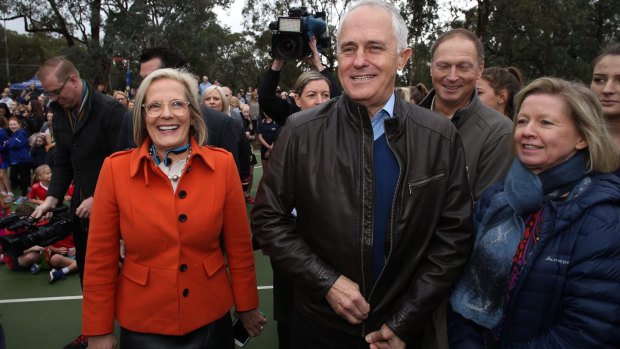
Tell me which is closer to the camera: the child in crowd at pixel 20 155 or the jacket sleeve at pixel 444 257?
the jacket sleeve at pixel 444 257

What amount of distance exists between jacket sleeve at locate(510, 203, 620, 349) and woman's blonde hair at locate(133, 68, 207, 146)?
1816 millimetres

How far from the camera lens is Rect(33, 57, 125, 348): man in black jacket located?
3.55m

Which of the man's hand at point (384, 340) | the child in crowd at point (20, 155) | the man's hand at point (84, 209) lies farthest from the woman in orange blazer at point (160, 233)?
the child in crowd at point (20, 155)

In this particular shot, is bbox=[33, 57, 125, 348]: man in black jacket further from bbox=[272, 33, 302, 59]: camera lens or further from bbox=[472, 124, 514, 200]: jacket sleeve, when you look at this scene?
bbox=[472, 124, 514, 200]: jacket sleeve

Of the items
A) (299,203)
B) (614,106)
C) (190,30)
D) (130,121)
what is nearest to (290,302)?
(299,203)

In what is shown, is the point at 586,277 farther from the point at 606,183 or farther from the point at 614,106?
the point at 614,106

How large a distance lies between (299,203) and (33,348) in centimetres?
354

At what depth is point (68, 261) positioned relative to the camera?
5.99 meters

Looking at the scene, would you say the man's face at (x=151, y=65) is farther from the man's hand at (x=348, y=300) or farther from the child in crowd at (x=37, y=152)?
the child in crowd at (x=37, y=152)

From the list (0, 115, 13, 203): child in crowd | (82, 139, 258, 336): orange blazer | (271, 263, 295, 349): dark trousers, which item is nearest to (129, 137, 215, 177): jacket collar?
(82, 139, 258, 336): orange blazer

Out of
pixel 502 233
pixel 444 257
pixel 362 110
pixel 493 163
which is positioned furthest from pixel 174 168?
pixel 493 163

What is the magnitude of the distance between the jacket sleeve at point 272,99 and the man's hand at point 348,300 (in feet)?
7.76

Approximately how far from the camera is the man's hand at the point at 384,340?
186 cm

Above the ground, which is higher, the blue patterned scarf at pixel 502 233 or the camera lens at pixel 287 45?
the camera lens at pixel 287 45
